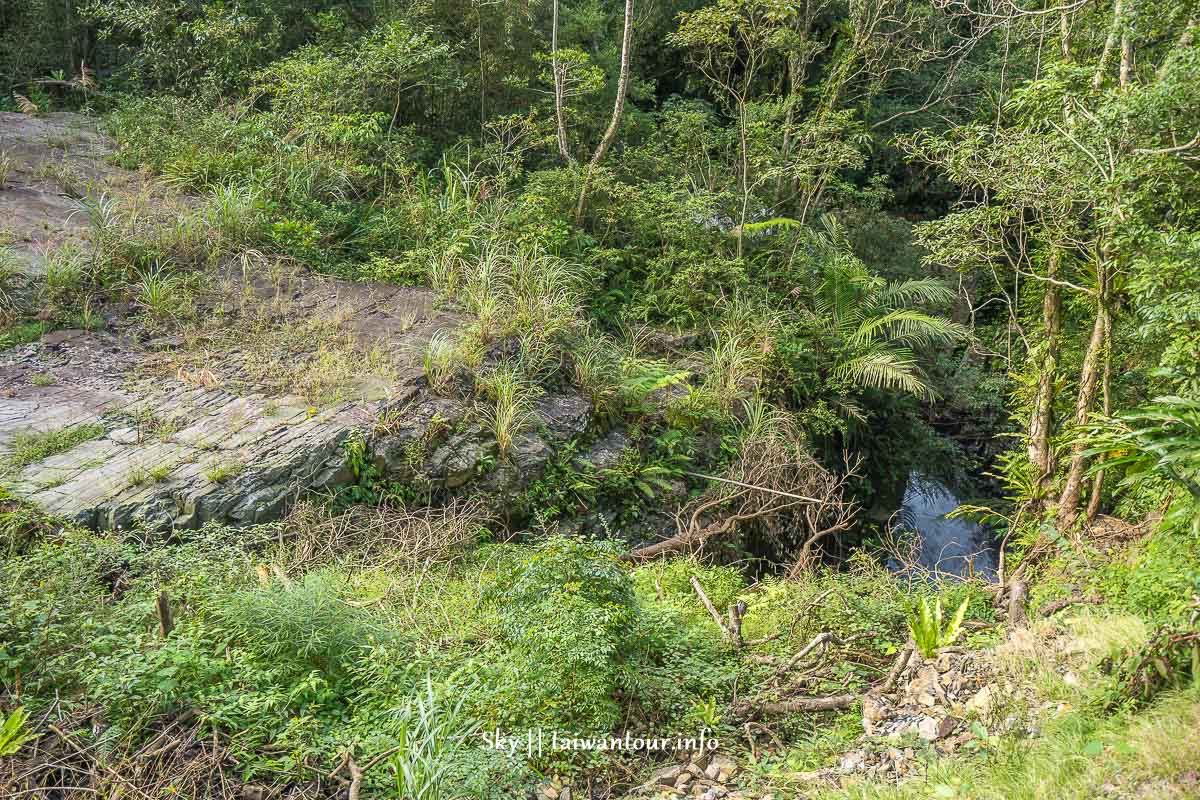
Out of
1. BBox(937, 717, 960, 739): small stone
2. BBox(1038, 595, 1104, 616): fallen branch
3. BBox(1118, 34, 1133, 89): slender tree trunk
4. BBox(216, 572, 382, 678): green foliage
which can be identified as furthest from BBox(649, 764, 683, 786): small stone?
BBox(1118, 34, 1133, 89): slender tree trunk

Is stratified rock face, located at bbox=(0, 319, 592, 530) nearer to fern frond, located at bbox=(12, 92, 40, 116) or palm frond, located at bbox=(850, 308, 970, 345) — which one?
palm frond, located at bbox=(850, 308, 970, 345)

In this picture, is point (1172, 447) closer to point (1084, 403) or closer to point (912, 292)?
point (1084, 403)

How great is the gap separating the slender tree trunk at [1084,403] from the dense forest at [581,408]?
3cm

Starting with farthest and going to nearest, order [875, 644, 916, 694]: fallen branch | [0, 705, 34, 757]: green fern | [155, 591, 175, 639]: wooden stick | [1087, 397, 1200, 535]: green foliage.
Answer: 1. [875, 644, 916, 694]: fallen branch
2. [1087, 397, 1200, 535]: green foliage
3. [155, 591, 175, 639]: wooden stick
4. [0, 705, 34, 757]: green fern

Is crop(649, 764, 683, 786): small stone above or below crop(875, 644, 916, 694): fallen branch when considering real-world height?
below

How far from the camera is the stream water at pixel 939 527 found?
9461 millimetres

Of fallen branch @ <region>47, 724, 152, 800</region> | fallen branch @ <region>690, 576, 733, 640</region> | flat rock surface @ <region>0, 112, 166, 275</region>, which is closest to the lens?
fallen branch @ <region>47, 724, 152, 800</region>

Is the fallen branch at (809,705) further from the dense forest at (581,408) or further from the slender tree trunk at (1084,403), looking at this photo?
the slender tree trunk at (1084,403)

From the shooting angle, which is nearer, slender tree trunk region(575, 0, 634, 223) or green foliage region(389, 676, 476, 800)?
green foliage region(389, 676, 476, 800)

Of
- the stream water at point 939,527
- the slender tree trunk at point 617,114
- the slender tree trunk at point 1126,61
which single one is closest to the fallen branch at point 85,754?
the slender tree trunk at point 1126,61

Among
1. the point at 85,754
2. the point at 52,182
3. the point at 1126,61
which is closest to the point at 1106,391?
the point at 1126,61

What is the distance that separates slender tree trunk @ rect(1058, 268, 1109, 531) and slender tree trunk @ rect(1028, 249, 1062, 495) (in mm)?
325

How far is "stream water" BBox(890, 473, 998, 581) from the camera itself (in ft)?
31.0

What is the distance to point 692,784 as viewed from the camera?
3.76 meters
